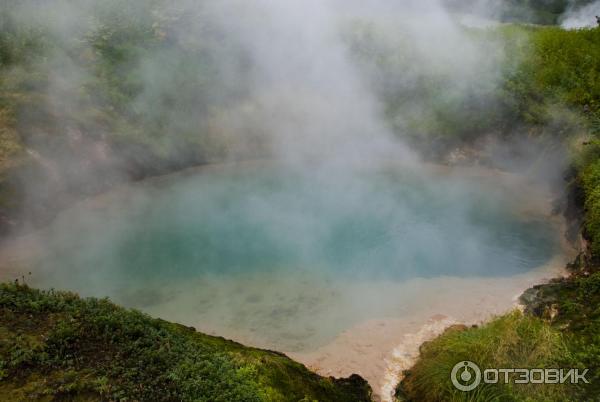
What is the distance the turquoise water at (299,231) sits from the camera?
9781 millimetres

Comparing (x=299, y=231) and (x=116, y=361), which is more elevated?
(x=299, y=231)

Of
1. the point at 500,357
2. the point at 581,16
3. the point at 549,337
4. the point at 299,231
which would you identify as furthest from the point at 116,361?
the point at 581,16

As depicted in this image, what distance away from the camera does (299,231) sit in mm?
10805

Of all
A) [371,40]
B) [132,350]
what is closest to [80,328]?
[132,350]

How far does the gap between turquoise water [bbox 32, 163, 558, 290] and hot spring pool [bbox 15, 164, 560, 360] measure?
41 mm

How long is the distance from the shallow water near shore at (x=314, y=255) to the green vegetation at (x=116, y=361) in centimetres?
224

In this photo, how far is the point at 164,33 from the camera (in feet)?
54.0

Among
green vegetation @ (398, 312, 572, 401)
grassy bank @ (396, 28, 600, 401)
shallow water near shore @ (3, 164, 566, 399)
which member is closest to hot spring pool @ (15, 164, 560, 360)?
shallow water near shore @ (3, 164, 566, 399)

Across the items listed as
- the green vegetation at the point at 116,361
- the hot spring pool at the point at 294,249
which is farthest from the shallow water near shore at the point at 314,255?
the green vegetation at the point at 116,361

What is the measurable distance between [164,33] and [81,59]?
3.20m

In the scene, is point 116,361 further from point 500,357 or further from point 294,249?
point 294,249

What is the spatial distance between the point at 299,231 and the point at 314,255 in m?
0.99

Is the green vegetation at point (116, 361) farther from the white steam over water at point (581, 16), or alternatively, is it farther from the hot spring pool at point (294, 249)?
the white steam over water at point (581, 16)

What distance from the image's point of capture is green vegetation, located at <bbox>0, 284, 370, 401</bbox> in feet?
14.9
